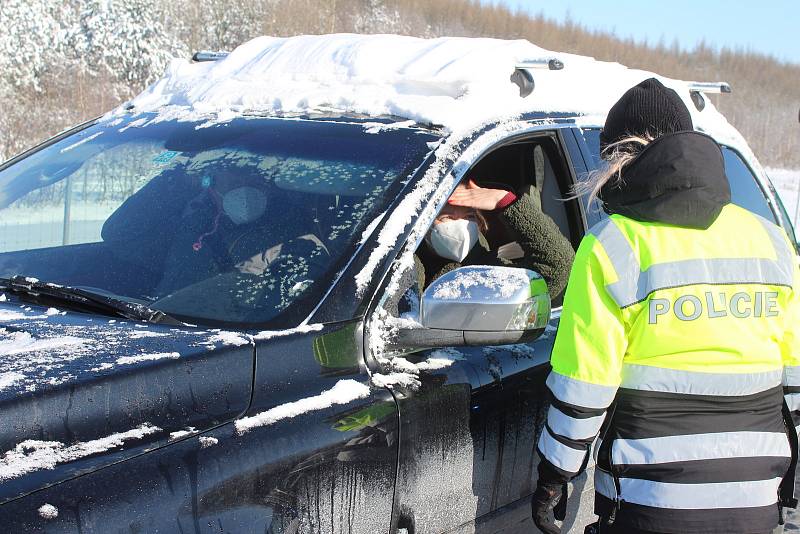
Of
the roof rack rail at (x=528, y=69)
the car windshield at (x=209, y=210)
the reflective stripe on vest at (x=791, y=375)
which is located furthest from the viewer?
the roof rack rail at (x=528, y=69)

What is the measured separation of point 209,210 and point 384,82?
78 cm

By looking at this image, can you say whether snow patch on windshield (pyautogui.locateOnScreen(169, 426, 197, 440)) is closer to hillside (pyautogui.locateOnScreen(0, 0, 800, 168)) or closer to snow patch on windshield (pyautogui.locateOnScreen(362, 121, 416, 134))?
snow patch on windshield (pyautogui.locateOnScreen(362, 121, 416, 134))

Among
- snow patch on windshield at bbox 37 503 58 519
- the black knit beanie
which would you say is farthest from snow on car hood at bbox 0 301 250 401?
the black knit beanie

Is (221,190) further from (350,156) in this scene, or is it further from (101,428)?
(101,428)

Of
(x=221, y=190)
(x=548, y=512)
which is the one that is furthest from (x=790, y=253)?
(x=221, y=190)

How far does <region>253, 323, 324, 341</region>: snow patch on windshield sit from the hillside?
15.4 metres

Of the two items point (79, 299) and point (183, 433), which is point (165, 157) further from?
point (183, 433)

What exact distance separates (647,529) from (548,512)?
253 millimetres

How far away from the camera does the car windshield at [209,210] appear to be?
199 centimetres

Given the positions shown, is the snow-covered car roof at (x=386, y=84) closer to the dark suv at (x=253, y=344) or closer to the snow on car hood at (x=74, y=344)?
the dark suv at (x=253, y=344)

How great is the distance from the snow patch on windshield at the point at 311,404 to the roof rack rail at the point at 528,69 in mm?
1266

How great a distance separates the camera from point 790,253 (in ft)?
6.66

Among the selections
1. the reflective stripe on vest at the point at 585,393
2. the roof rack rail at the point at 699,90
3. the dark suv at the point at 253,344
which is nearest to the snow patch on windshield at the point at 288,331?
the dark suv at the point at 253,344

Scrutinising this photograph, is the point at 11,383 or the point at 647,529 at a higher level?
the point at 11,383
